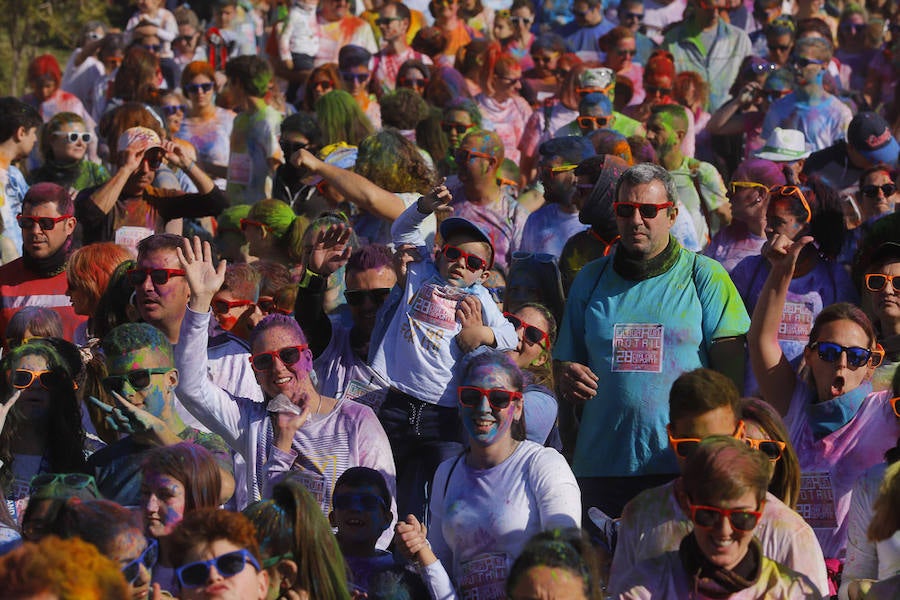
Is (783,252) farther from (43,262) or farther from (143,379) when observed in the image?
(43,262)

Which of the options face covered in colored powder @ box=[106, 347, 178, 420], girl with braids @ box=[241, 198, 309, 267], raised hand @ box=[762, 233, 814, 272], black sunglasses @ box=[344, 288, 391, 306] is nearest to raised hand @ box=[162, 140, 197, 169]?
girl with braids @ box=[241, 198, 309, 267]

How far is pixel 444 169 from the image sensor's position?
406 inches

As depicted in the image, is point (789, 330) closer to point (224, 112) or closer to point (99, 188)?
point (99, 188)

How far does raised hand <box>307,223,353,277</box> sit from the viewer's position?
23.7ft

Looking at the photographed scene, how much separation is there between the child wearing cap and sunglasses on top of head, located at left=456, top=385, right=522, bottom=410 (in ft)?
2.57

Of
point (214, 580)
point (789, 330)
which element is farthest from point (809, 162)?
point (214, 580)

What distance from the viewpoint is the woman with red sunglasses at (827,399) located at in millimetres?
5949

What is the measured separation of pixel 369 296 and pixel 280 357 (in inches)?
A: 36.8

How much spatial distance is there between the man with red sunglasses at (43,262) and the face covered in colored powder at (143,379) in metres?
1.77


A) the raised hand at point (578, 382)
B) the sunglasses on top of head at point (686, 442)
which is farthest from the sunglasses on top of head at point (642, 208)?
the sunglasses on top of head at point (686, 442)

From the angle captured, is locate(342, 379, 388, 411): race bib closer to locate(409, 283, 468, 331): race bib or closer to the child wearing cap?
the child wearing cap

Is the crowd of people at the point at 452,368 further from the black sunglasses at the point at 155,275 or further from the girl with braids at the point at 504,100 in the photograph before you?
the girl with braids at the point at 504,100

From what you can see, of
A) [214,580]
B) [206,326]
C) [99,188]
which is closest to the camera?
[214,580]

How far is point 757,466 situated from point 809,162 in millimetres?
5343
